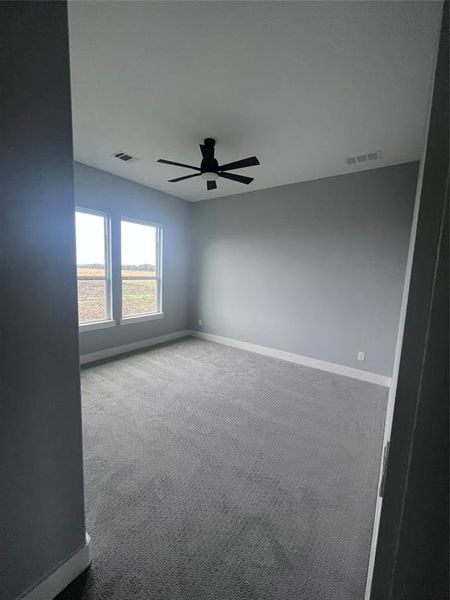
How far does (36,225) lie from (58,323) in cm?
39

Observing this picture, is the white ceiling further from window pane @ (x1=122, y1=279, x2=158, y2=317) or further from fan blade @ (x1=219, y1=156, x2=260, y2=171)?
window pane @ (x1=122, y1=279, x2=158, y2=317)

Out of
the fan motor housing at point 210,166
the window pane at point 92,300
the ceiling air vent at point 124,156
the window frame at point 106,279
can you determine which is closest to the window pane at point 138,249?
the window frame at point 106,279

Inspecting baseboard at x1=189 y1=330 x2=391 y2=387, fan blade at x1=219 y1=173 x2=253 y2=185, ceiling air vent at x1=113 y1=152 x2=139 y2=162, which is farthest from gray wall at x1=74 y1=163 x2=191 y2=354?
fan blade at x1=219 y1=173 x2=253 y2=185

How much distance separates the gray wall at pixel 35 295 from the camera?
2.88ft

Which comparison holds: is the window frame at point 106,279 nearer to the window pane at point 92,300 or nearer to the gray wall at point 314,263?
the window pane at point 92,300

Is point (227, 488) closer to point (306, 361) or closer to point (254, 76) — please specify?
point (306, 361)

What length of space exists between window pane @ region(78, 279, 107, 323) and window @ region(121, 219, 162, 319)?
0.35 meters

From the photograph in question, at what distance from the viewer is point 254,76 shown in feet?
6.07

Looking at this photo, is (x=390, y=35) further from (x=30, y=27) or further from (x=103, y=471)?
(x=103, y=471)

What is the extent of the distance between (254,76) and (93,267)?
10.4 ft

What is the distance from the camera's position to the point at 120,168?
3.62 m

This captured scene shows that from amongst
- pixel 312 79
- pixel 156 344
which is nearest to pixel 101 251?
pixel 156 344

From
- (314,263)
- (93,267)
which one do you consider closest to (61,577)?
(93,267)

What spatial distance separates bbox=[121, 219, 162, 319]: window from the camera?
14.1ft
